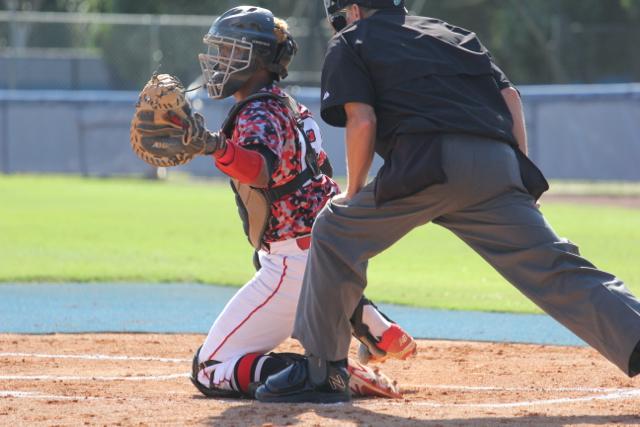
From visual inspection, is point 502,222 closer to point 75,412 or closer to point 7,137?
point 75,412

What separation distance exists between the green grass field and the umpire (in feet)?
12.3

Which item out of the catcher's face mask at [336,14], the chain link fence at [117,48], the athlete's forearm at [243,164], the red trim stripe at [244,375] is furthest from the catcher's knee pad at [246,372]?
the chain link fence at [117,48]

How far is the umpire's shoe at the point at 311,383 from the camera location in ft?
15.6

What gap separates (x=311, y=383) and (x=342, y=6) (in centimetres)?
161

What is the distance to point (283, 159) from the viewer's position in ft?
16.5

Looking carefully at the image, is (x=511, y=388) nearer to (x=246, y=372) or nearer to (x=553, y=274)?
(x=553, y=274)

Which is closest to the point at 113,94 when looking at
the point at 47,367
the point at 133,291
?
the point at 133,291

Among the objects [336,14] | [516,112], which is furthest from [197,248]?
[516,112]

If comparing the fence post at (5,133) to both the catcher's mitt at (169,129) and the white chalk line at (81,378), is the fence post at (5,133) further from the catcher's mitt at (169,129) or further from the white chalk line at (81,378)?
the catcher's mitt at (169,129)

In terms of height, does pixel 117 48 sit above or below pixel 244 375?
below

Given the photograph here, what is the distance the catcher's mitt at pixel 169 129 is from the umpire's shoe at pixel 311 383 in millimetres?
1004

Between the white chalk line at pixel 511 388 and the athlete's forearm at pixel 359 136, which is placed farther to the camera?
the white chalk line at pixel 511 388

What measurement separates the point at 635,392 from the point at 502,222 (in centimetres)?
121

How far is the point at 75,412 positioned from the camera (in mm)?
4582
